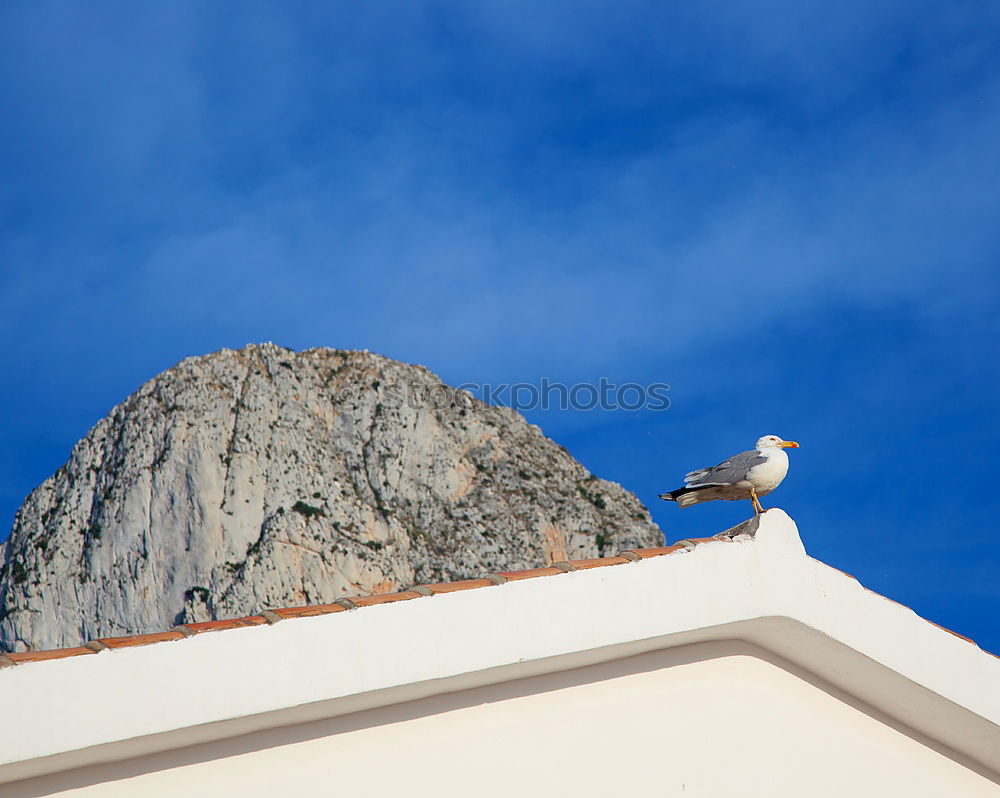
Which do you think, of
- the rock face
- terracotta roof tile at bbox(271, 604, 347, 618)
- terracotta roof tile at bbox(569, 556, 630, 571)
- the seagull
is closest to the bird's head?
the seagull

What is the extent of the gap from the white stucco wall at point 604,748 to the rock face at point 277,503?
5540cm

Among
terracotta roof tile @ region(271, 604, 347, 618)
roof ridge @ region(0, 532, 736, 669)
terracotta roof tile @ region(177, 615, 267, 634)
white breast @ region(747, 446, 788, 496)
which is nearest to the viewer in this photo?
roof ridge @ region(0, 532, 736, 669)

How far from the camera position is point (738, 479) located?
583cm

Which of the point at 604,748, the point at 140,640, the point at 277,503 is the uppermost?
the point at 277,503

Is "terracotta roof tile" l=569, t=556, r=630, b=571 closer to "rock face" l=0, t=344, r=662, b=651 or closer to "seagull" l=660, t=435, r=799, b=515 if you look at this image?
"seagull" l=660, t=435, r=799, b=515

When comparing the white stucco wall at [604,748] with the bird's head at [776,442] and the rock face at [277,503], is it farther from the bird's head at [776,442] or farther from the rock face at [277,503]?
the rock face at [277,503]

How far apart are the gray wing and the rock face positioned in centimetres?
5492

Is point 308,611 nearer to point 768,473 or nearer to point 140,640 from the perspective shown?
point 140,640

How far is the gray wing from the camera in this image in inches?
231

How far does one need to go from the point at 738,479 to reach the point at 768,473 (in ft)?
0.55

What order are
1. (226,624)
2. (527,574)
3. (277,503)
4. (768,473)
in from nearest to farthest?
(226,624) → (527,574) → (768,473) → (277,503)

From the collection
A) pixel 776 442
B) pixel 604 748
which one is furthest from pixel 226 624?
pixel 776 442

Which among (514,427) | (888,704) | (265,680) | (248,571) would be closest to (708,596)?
(888,704)

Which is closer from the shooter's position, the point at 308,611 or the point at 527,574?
the point at 308,611
